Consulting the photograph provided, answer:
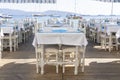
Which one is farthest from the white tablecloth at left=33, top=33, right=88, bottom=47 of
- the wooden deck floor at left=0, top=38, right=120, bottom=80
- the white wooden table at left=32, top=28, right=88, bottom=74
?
the wooden deck floor at left=0, top=38, right=120, bottom=80

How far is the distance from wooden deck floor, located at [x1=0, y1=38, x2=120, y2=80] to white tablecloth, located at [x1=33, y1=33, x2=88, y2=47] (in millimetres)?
498

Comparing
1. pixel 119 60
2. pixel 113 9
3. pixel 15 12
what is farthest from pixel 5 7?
pixel 119 60

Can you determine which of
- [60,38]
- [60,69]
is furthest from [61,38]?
[60,69]

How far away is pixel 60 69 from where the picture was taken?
519 cm

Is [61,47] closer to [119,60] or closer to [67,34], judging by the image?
[67,34]

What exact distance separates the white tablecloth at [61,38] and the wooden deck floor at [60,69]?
1.63 ft

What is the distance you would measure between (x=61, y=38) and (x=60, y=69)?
24.1 inches

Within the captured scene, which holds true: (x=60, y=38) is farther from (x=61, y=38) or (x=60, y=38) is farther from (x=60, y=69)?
(x=60, y=69)

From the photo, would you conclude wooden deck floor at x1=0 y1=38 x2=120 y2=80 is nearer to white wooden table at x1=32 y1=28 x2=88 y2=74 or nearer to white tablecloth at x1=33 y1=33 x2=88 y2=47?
white wooden table at x1=32 y1=28 x2=88 y2=74

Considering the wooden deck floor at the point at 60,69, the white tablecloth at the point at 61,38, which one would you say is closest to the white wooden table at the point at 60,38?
the white tablecloth at the point at 61,38

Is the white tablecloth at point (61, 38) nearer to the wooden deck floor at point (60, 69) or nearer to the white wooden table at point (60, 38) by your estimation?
the white wooden table at point (60, 38)

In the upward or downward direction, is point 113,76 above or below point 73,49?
below

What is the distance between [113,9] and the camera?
47.2 ft

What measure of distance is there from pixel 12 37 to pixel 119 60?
2.79 m
